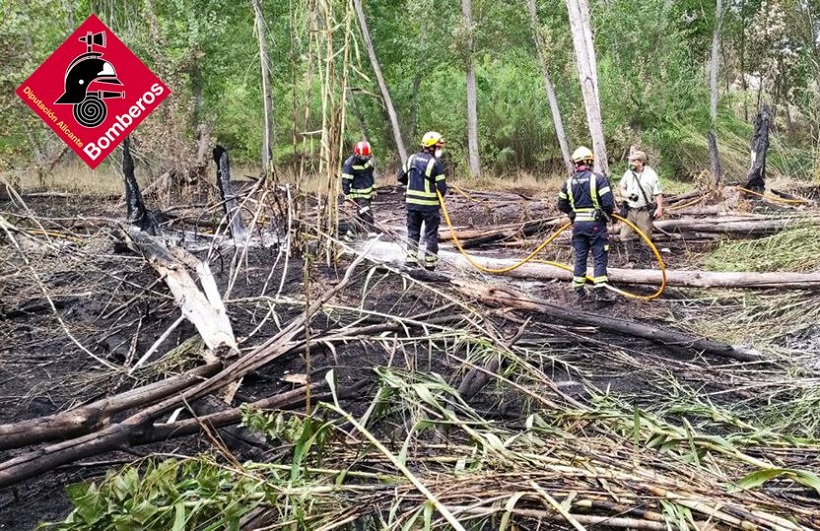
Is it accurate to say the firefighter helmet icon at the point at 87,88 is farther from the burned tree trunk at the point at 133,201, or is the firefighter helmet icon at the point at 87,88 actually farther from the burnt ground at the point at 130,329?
the burnt ground at the point at 130,329

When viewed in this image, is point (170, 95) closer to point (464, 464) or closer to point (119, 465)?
point (119, 465)

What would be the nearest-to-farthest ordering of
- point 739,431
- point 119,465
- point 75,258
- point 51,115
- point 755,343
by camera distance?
point 119,465
point 739,431
point 755,343
point 75,258
point 51,115

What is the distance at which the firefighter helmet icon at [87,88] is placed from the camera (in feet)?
31.1

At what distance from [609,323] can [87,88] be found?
8065 mm

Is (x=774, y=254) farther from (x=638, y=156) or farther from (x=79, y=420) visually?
(x=79, y=420)

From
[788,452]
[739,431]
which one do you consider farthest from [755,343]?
[788,452]

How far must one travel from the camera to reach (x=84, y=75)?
9.76 metres

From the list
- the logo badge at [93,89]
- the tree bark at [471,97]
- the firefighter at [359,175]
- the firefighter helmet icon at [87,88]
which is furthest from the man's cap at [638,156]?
the tree bark at [471,97]

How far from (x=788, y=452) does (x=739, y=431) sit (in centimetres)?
76

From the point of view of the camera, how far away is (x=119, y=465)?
11.7 feet

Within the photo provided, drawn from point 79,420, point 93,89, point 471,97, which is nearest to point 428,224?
point 93,89

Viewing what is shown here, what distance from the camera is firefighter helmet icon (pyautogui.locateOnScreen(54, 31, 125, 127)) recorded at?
9492mm

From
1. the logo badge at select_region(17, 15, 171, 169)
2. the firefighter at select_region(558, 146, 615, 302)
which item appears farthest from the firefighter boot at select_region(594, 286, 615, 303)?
the logo badge at select_region(17, 15, 171, 169)

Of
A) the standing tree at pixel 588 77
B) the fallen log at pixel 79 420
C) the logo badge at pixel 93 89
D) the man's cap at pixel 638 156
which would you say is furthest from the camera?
the standing tree at pixel 588 77
